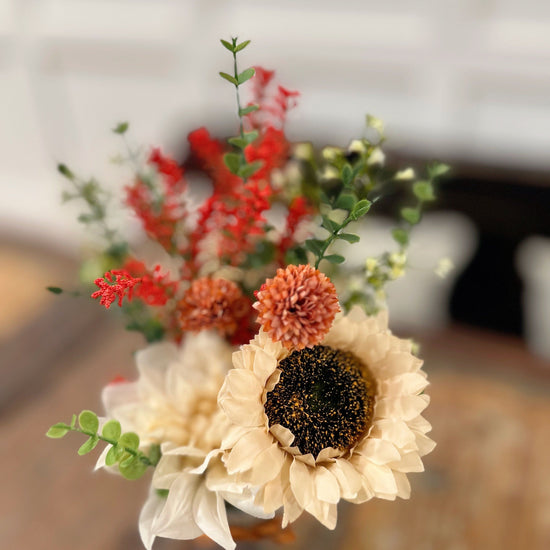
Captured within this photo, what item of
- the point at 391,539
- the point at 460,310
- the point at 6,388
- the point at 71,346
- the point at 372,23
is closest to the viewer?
the point at 391,539

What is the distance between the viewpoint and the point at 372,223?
1.64 metres

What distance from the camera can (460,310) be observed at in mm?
1667

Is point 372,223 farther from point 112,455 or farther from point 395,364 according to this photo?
point 112,455

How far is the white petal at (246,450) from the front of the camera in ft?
1.32

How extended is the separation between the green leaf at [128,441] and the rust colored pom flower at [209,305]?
11 cm

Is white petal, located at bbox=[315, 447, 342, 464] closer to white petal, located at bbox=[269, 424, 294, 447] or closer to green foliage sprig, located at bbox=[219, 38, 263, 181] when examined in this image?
white petal, located at bbox=[269, 424, 294, 447]

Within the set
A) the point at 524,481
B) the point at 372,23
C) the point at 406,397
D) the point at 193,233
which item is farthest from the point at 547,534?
the point at 372,23

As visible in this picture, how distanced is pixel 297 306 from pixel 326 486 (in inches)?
5.3

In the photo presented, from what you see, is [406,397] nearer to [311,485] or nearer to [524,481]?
[311,485]

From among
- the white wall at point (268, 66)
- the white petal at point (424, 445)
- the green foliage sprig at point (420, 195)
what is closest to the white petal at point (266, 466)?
the white petal at point (424, 445)

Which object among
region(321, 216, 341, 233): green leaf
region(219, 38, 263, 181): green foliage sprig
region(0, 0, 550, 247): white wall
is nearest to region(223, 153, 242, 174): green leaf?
region(219, 38, 263, 181): green foliage sprig

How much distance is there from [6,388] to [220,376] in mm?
593

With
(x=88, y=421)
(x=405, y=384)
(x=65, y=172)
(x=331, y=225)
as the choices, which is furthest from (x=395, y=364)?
(x=65, y=172)

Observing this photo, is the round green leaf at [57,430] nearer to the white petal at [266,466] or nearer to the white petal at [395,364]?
the white petal at [266,466]
